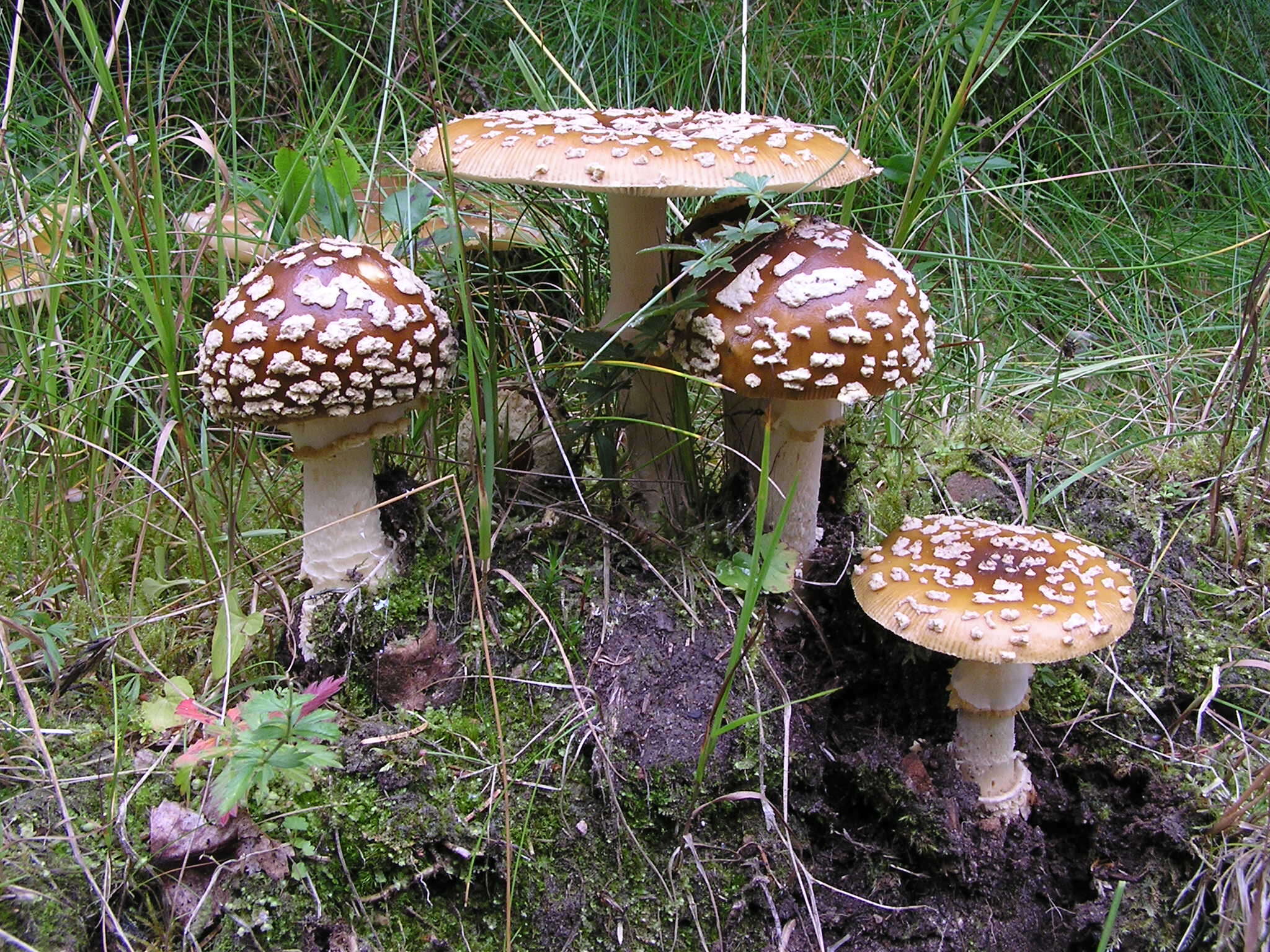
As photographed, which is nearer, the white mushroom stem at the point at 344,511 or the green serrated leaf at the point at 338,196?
the white mushroom stem at the point at 344,511

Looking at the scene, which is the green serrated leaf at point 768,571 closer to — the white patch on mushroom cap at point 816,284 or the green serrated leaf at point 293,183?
the white patch on mushroom cap at point 816,284

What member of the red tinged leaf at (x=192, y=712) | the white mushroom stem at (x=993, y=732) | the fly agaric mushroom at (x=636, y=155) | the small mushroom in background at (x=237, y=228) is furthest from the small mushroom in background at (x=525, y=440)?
the white mushroom stem at (x=993, y=732)

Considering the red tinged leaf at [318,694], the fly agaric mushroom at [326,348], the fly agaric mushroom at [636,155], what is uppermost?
the fly agaric mushroom at [636,155]

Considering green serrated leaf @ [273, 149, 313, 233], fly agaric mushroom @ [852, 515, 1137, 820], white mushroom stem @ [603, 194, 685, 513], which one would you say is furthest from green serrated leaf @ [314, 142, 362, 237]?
fly agaric mushroom @ [852, 515, 1137, 820]

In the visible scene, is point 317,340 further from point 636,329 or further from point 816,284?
point 816,284

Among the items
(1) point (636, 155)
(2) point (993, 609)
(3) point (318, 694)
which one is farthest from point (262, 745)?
(2) point (993, 609)

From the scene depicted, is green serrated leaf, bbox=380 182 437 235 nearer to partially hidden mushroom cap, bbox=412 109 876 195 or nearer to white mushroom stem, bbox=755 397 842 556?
partially hidden mushroom cap, bbox=412 109 876 195

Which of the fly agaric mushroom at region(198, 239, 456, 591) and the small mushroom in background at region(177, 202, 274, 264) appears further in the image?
the small mushroom in background at region(177, 202, 274, 264)
